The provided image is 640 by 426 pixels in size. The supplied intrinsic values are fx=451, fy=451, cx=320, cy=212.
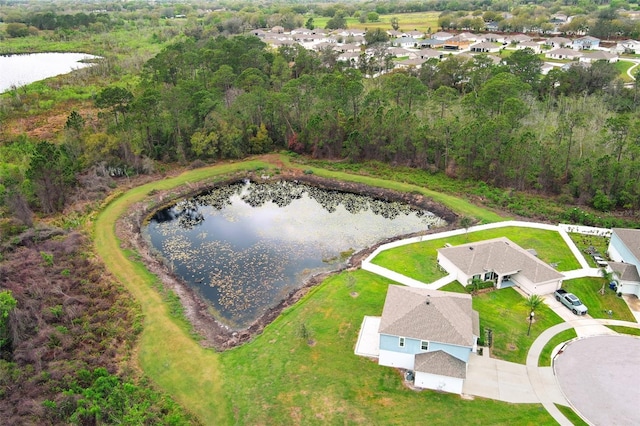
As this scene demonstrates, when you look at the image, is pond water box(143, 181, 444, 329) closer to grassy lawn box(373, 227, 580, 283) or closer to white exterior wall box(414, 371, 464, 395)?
grassy lawn box(373, 227, 580, 283)

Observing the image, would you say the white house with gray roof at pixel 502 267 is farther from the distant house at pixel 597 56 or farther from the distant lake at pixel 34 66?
the distant lake at pixel 34 66

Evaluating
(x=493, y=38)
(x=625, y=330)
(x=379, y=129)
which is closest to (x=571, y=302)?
(x=625, y=330)

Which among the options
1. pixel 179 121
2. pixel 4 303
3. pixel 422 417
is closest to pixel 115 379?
pixel 4 303

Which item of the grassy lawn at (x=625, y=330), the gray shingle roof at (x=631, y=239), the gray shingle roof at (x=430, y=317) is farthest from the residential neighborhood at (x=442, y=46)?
the gray shingle roof at (x=430, y=317)

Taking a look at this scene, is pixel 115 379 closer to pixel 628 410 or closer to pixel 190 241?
pixel 190 241

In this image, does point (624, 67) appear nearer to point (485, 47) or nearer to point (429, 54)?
point (485, 47)

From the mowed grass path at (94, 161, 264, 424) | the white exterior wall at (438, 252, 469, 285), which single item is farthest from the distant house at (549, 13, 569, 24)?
the mowed grass path at (94, 161, 264, 424)
